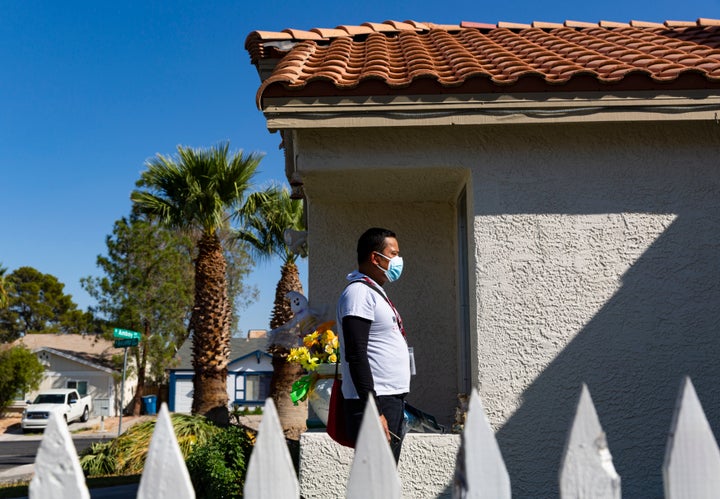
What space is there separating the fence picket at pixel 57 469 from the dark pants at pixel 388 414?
1979mm

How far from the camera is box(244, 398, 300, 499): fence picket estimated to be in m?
1.75

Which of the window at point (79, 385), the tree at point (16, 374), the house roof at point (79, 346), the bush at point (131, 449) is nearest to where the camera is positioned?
the bush at point (131, 449)

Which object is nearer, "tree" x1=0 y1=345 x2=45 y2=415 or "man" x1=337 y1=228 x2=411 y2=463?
"man" x1=337 y1=228 x2=411 y2=463

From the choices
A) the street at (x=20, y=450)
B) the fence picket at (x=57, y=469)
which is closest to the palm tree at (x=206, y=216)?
the street at (x=20, y=450)

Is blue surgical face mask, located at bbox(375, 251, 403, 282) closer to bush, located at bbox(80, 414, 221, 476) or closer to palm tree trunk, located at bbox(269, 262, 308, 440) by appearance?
bush, located at bbox(80, 414, 221, 476)

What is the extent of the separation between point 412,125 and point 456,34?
3482mm

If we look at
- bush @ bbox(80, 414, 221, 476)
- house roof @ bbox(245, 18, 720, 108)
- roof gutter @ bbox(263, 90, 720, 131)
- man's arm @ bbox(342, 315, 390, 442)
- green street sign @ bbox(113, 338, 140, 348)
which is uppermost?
house roof @ bbox(245, 18, 720, 108)

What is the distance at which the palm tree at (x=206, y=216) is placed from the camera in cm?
1680

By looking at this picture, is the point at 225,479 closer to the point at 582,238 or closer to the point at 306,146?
the point at 306,146

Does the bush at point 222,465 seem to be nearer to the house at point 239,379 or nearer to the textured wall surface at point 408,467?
the textured wall surface at point 408,467

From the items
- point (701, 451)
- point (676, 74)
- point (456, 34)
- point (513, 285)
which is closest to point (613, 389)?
point (513, 285)

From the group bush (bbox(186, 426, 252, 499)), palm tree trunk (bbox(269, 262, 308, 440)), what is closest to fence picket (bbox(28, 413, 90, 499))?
bush (bbox(186, 426, 252, 499))

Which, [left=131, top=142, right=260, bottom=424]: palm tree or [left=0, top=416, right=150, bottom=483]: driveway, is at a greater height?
[left=131, top=142, right=260, bottom=424]: palm tree

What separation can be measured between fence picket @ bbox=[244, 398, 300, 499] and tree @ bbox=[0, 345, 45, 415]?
37.8 m
